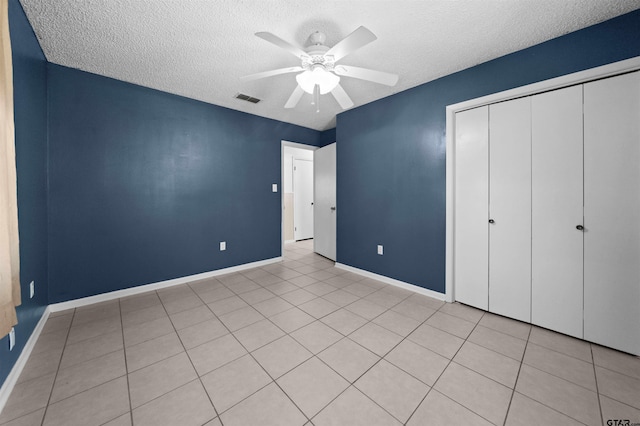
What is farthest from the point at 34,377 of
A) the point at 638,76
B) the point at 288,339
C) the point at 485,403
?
the point at 638,76

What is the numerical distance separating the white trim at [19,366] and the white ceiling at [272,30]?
2530 millimetres

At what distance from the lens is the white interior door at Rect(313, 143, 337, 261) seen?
177 inches

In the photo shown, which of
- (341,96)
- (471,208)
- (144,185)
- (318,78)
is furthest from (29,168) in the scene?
(471,208)

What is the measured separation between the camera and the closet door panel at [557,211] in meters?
2.01

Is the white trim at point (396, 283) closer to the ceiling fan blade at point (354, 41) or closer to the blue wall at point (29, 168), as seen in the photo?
the ceiling fan blade at point (354, 41)

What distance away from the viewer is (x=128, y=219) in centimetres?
289

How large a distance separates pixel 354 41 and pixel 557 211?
228 cm

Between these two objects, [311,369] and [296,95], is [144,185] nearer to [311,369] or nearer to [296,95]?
[296,95]

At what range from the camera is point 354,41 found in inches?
62.7

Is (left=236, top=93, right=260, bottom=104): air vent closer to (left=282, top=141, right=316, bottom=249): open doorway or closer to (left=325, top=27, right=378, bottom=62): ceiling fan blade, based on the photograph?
(left=325, top=27, right=378, bottom=62): ceiling fan blade

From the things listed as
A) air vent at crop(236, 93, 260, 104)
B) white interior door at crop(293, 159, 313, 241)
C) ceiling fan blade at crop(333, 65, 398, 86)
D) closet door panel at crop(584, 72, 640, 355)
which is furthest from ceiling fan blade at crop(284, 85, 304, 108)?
white interior door at crop(293, 159, 313, 241)

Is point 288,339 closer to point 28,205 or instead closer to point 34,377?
point 34,377

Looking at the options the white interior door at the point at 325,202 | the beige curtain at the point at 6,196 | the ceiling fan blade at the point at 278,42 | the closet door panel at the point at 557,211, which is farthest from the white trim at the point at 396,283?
the beige curtain at the point at 6,196

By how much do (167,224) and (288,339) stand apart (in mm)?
2344
